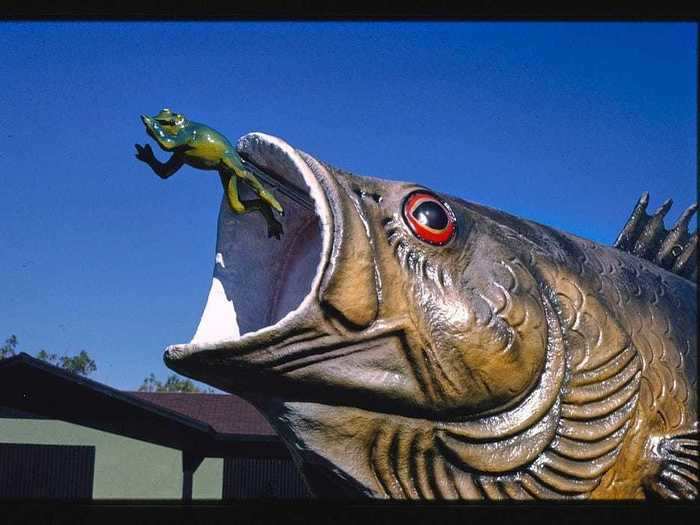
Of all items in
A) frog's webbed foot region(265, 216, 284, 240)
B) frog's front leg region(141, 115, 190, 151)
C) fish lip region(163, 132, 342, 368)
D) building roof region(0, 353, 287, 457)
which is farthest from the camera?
building roof region(0, 353, 287, 457)

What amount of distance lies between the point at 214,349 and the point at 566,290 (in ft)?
5.01

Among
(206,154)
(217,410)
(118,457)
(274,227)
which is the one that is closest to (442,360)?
(274,227)

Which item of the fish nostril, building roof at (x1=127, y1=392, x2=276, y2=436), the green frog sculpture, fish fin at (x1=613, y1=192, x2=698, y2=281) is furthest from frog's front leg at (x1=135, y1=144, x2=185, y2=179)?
building roof at (x1=127, y1=392, x2=276, y2=436)

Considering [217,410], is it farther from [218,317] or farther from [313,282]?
[313,282]

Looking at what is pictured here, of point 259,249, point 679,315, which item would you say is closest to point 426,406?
point 259,249

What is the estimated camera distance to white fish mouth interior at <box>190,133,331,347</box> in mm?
3926

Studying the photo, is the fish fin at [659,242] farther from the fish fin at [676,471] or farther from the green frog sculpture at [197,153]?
the green frog sculpture at [197,153]

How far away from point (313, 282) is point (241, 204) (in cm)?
65

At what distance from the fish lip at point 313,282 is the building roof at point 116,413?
22.8 ft

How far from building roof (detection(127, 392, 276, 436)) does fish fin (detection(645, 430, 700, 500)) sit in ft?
40.2

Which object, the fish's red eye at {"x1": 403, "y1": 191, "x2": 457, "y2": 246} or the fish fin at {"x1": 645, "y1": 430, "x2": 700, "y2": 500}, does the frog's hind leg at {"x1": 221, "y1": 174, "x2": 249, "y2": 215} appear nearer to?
the fish's red eye at {"x1": 403, "y1": 191, "x2": 457, "y2": 246}

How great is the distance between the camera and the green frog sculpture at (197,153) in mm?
3545

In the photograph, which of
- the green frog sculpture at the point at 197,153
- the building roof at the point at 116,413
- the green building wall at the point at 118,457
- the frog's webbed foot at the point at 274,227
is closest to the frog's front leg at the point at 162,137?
the green frog sculpture at the point at 197,153

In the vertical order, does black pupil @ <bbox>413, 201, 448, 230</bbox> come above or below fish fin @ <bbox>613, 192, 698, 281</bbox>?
below
